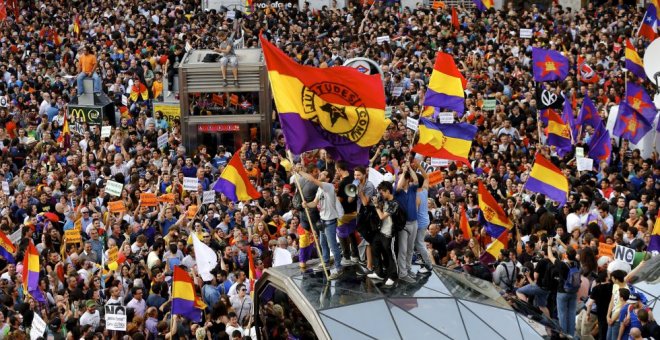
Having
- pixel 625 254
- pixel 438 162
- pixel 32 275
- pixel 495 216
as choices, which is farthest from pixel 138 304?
pixel 438 162

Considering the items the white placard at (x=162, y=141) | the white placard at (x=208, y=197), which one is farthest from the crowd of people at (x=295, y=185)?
the white placard at (x=162, y=141)

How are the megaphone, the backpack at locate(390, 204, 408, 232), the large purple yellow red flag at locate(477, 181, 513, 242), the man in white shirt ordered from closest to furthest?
the backpack at locate(390, 204, 408, 232), the megaphone, the man in white shirt, the large purple yellow red flag at locate(477, 181, 513, 242)

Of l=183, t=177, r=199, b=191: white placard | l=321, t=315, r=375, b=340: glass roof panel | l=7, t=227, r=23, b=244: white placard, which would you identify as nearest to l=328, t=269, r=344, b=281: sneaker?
l=321, t=315, r=375, b=340: glass roof panel

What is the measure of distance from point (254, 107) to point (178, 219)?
6523 mm

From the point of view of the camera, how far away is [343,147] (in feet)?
45.2

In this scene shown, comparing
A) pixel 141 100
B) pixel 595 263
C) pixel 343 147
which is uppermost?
pixel 343 147

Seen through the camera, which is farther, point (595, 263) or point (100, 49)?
point (100, 49)

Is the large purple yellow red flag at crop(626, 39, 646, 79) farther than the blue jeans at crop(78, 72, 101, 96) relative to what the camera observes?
No

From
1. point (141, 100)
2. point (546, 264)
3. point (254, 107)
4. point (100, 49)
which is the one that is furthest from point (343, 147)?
point (100, 49)

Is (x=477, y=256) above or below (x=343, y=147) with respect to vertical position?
below

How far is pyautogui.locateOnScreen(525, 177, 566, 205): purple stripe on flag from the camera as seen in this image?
1772 centimetres

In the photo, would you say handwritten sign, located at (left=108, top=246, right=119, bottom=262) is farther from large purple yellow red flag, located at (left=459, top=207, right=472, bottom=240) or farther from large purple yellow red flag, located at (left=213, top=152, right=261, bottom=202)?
large purple yellow red flag, located at (left=459, top=207, right=472, bottom=240)

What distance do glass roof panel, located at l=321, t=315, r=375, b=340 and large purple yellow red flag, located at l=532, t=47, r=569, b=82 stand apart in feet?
39.2

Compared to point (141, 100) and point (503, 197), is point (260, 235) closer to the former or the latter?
point (503, 197)
